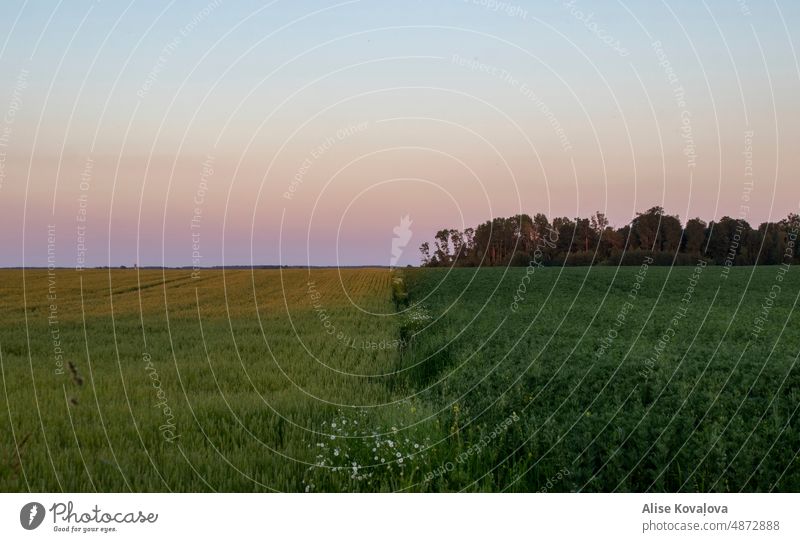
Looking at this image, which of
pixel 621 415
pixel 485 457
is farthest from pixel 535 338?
pixel 485 457

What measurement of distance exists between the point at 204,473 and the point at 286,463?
97 cm

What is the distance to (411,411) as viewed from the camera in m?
10.0

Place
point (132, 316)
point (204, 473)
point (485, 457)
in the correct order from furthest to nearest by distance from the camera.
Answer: point (132, 316) → point (485, 457) → point (204, 473)

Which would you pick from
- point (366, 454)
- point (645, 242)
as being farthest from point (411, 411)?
point (645, 242)

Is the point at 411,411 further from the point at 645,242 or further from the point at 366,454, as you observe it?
the point at 645,242

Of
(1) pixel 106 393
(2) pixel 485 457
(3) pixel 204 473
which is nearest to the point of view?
(3) pixel 204 473

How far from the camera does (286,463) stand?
25.9ft

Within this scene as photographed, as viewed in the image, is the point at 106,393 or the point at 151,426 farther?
the point at 106,393
